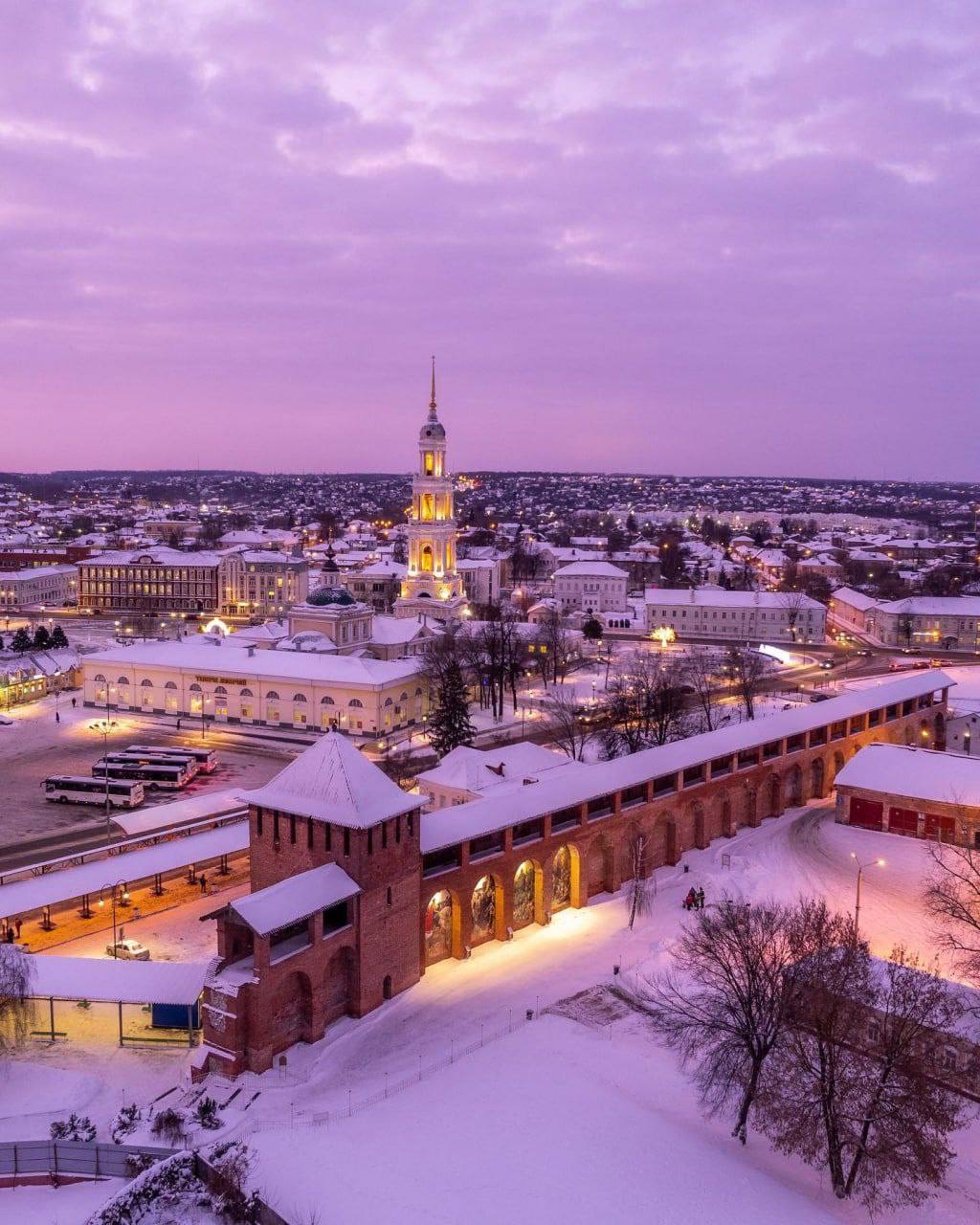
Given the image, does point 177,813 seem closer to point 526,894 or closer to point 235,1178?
point 526,894

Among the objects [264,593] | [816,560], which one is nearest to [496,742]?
[264,593]

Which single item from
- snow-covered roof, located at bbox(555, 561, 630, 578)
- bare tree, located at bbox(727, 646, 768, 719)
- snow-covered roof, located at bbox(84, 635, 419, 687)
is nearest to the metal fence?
snow-covered roof, located at bbox(84, 635, 419, 687)

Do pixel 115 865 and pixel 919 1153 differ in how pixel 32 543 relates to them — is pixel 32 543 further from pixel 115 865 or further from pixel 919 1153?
pixel 919 1153

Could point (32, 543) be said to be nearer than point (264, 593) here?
No

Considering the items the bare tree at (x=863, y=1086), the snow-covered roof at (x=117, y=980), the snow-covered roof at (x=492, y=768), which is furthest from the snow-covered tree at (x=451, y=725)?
the bare tree at (x=863, y=1086)

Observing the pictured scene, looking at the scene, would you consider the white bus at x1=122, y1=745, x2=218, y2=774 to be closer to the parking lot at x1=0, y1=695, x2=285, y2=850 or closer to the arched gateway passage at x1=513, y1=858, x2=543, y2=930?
the parking lot at x1=0, y1=695, x2=285, y2=850

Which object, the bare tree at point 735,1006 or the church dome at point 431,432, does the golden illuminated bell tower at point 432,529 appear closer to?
the church dome at point 431,432
